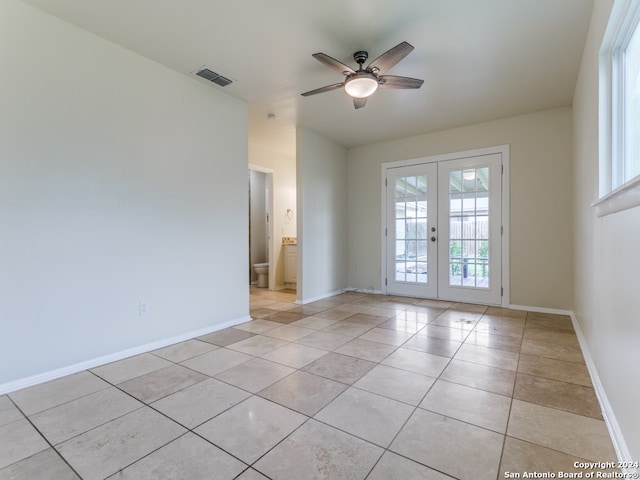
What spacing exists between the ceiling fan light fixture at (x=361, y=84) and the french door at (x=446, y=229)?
8.37ft

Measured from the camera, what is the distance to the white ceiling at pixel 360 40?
2242 millimetres

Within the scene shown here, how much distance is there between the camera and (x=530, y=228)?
4.23m

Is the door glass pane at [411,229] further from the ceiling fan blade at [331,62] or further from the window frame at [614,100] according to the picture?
the window frame at [614,100]

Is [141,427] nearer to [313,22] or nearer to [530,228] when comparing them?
[313,22]

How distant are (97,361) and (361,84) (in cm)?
314

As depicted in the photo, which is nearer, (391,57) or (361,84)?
(391,57)

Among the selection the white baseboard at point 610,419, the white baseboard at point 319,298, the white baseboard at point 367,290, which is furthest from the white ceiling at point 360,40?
the white baseboard at point 367,290

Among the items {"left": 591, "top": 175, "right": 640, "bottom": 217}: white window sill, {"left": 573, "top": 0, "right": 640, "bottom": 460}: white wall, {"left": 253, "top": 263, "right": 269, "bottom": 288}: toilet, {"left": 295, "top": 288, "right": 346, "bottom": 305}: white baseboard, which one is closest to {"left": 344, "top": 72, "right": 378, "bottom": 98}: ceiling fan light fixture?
{"left": 573, "top": 0, "right": 640, "bottom": 460}: white wall

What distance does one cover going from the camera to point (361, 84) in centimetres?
269

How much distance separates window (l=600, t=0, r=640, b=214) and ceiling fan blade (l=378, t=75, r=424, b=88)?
1.22 metres

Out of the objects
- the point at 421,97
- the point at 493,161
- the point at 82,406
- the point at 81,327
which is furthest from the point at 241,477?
the point at 493,161

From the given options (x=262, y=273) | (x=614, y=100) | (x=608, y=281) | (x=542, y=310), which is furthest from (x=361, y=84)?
(x=262, y=273)

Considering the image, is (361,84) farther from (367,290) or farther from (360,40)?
(367,290)

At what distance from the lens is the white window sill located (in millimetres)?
1254
